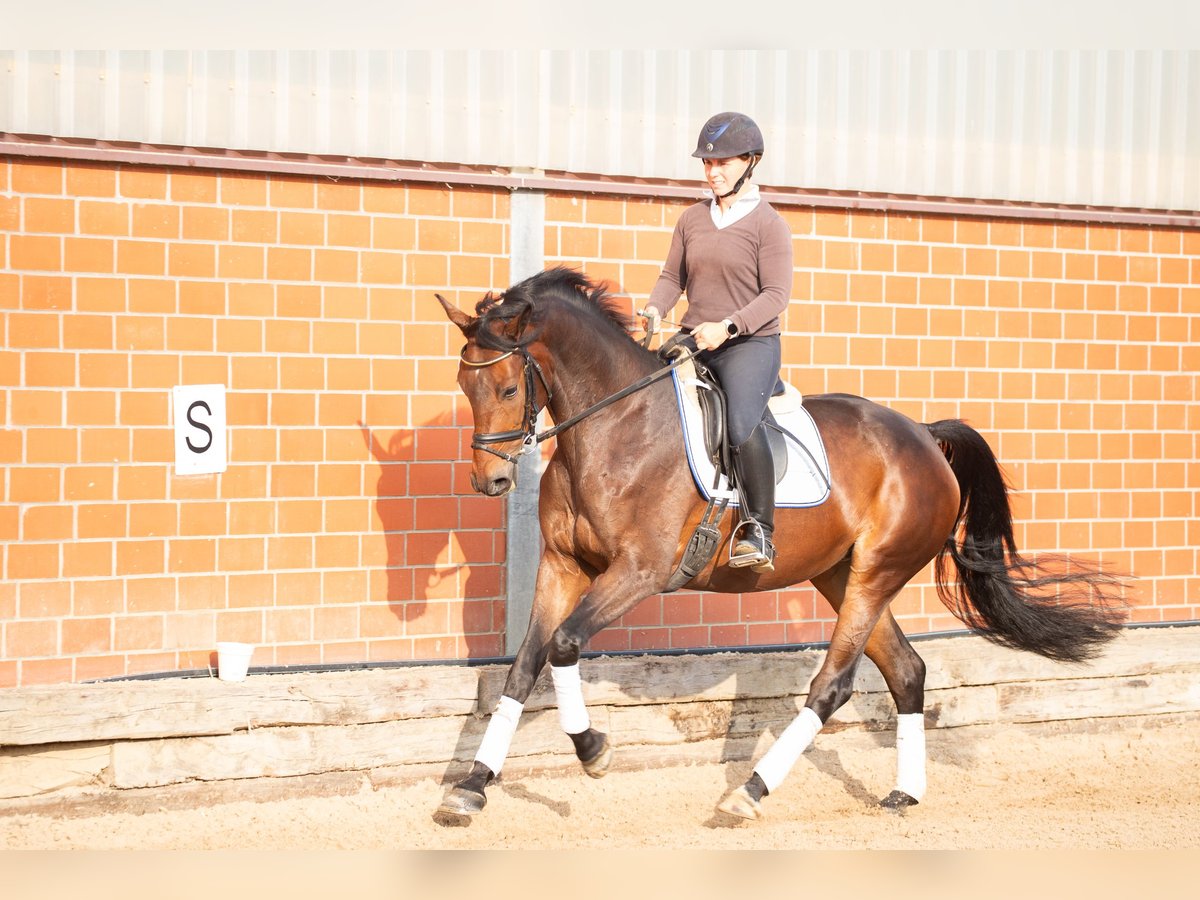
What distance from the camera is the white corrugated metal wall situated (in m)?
6.14

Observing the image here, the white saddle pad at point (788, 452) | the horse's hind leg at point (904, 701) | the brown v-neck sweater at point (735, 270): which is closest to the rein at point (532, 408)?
the white saddle pad at point (788, 452)

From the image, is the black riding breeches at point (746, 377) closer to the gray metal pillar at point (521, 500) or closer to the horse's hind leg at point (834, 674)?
the horse's hind leg at point (834, 674)

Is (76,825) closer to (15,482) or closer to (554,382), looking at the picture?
(15,482)

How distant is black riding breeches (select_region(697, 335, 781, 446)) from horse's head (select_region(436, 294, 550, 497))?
92 centimetres

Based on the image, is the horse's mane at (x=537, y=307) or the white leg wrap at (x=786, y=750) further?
the white leg wrap at (x=786, y=750)

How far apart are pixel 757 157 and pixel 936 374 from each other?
2997 millimetres

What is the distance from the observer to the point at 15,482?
5902 millimetres

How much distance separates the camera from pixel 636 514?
5.02 meters

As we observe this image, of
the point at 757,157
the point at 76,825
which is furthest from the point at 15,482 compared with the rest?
the point at 757,157

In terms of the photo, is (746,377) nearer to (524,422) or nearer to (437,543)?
(524,422)

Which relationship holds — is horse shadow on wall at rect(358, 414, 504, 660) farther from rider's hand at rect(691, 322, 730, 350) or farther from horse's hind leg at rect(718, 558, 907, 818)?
rider's hand at rect(691, 322, 730, 350)

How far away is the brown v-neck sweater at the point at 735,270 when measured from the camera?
5.21 metres

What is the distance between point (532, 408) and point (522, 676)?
110 cm

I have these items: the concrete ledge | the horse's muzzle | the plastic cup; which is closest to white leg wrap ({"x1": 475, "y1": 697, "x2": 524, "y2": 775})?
the horse's muzzle
